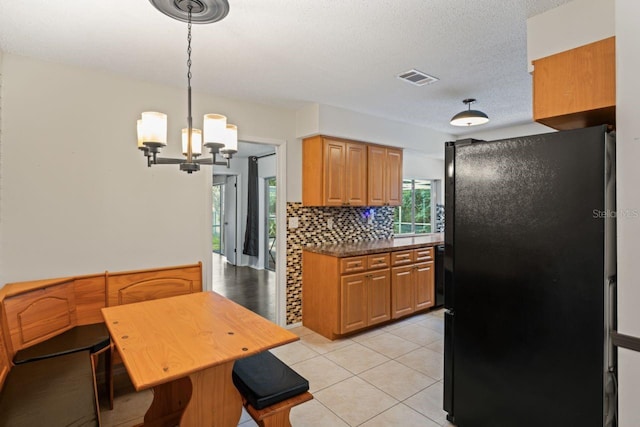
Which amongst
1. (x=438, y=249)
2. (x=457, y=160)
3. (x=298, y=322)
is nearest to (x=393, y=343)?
(x=298, y=322)

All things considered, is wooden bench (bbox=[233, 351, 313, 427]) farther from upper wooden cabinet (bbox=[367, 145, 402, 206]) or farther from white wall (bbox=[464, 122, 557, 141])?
white wall (bbox=[464, 122, 557, 141])

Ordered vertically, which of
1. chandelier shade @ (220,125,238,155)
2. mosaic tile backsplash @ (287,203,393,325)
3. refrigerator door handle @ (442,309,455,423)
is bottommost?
refrigerator door handle @ (442,309,455,423)

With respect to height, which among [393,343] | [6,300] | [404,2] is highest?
[404,2]

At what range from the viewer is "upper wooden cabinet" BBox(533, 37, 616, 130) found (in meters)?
1.67

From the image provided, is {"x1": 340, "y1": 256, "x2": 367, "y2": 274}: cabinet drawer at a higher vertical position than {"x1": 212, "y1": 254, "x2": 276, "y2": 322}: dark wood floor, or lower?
higher

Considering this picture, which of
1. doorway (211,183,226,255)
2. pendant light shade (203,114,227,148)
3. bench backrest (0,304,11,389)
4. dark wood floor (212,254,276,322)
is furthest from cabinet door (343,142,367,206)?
doorway (211,183,226,255)

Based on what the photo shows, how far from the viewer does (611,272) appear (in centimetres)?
152

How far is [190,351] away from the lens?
1558 mm

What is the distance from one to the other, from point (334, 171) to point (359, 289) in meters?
1.33

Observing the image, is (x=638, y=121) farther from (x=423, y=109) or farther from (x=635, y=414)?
(x=423, y=109)

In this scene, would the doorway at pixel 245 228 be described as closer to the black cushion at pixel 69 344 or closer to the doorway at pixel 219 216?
the doorway at pixel 219 216

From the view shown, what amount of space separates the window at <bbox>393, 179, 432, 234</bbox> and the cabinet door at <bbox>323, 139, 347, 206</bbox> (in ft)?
6.16

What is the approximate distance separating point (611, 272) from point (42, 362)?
3071 millimetres

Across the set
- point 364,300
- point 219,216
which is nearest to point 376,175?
point 364,300
